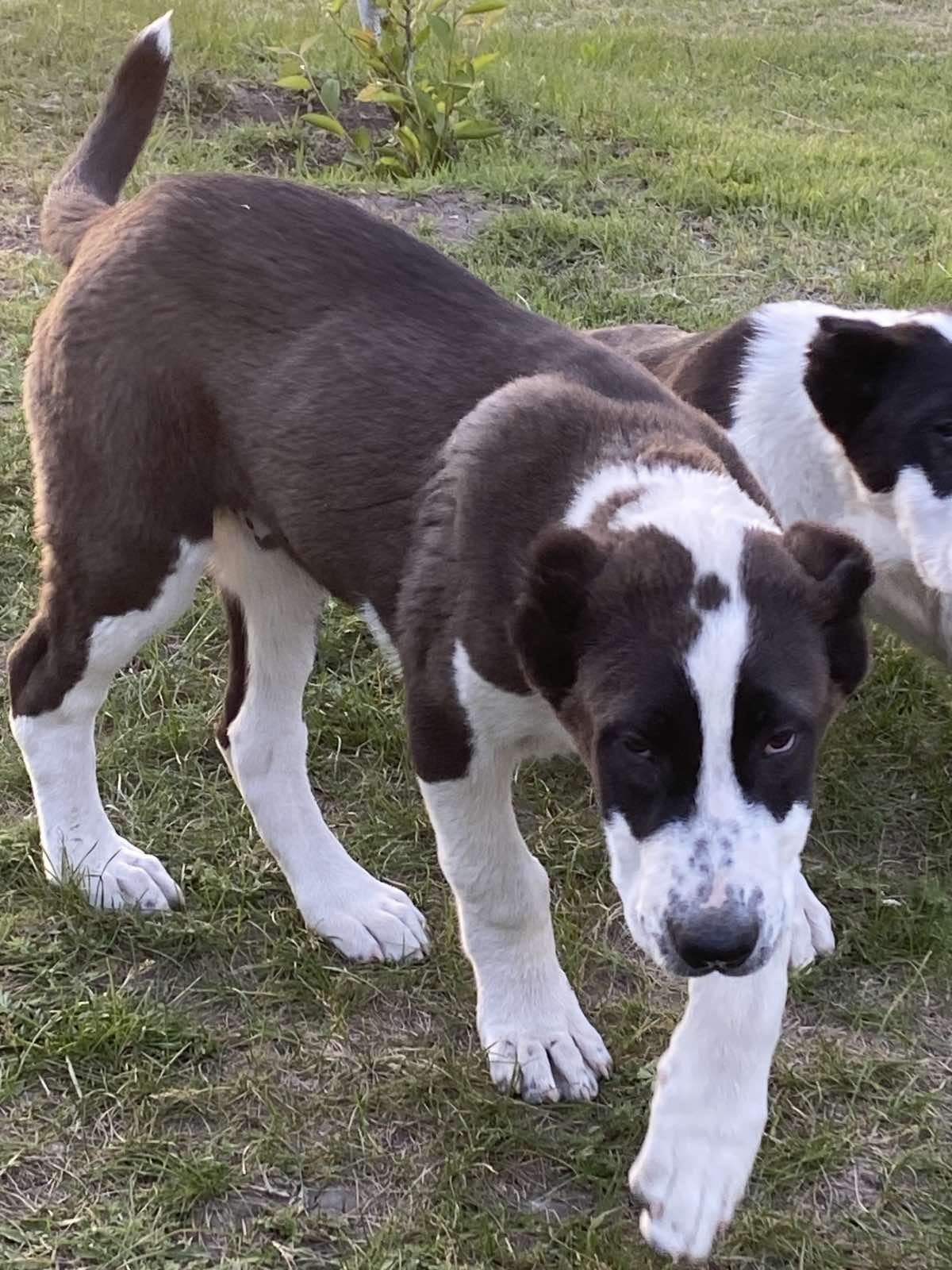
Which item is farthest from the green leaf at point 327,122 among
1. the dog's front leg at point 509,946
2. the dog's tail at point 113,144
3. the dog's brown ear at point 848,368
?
the dog's front leg at point 509,946

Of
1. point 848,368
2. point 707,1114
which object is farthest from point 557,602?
point 848,368

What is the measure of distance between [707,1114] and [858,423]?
1.73 metres

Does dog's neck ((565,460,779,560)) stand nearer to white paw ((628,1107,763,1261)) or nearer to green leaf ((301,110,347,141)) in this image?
white paw ((628,1107,763,1261))

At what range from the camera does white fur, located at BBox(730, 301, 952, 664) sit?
11.5ft

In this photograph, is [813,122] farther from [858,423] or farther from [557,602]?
[557,602]

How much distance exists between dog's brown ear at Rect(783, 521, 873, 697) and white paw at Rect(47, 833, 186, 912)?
61.1 inches

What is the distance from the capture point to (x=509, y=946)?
2779 mm

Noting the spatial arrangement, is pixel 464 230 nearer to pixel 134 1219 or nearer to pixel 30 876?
pixel 30 876

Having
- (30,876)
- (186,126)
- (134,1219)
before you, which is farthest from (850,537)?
(186,126)

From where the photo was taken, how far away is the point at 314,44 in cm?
839

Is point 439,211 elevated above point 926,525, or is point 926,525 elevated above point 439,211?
point 926,525

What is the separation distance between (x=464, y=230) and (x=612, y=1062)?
4425 mm

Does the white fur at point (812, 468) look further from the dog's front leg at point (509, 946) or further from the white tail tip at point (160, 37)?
the white tail tip at point (160, 37)

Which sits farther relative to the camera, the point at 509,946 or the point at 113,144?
the point at 113,144
